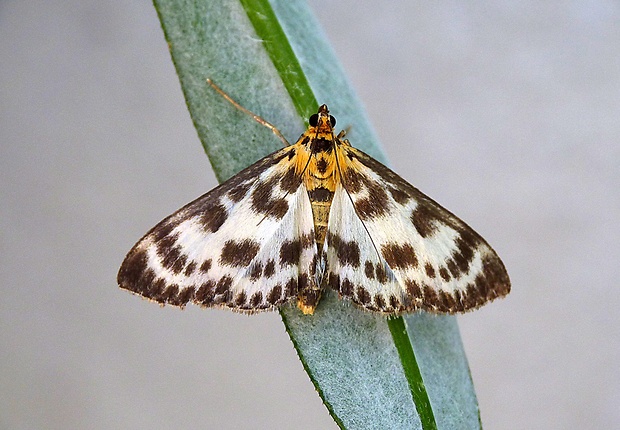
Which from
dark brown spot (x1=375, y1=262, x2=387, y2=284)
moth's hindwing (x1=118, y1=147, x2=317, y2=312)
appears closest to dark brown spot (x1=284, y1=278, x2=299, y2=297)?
moth's hindwing (x1=118, y1=147, x2=317, y2=312)

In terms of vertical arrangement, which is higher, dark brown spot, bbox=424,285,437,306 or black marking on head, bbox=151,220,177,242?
dark brown spot, bbox=424,285,437,306

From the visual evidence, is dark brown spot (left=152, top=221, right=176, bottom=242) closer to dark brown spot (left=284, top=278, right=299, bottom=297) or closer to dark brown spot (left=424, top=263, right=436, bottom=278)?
dark brown spot (left=284, top=278, right=299, bottom=297)

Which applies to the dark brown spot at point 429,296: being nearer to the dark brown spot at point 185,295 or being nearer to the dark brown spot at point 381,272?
the dark brown spot at point 381,272

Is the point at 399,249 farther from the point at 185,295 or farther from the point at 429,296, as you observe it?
the point at 185,295

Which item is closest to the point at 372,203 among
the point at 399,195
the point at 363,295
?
the point at 399,195

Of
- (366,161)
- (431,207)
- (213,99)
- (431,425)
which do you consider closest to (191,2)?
(213,99)

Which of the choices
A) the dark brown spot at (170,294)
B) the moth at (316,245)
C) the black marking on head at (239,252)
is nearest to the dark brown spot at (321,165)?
the moth at (316,245)

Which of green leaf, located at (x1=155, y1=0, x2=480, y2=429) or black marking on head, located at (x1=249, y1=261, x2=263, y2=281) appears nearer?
green leaf, located at (x1=155, y1=0, x2=480, y2=429)

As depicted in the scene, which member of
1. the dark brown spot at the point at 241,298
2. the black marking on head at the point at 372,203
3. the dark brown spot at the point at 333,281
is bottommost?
the dark brown spot at the point at 241,298
